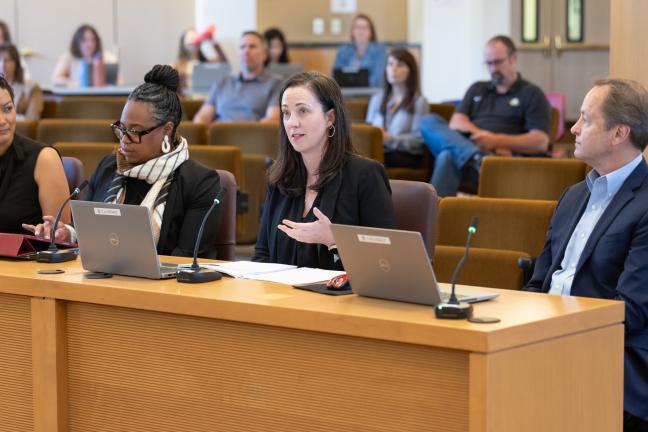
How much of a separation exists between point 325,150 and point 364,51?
8425mm

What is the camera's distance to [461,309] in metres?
2.15

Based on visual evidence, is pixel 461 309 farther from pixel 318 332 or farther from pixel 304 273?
pixel 304 273

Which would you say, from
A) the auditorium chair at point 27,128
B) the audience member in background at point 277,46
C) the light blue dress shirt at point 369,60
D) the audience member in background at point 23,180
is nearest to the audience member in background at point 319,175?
the audience member in background at point 23,180

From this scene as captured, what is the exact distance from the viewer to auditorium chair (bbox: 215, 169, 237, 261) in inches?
144

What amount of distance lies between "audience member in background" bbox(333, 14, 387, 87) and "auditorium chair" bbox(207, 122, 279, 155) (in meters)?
4.97

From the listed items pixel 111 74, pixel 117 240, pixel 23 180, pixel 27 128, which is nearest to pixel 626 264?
pixel 117 240

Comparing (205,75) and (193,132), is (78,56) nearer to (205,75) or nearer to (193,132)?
(205,75)

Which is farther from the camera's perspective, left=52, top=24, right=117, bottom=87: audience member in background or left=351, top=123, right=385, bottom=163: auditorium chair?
left=52, top=24, right=117, bottom=87: audience member in background

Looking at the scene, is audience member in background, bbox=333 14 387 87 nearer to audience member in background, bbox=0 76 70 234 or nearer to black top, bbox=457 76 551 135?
black top, bbox=457 76 551 135

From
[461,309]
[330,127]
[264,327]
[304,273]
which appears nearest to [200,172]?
[330,127]

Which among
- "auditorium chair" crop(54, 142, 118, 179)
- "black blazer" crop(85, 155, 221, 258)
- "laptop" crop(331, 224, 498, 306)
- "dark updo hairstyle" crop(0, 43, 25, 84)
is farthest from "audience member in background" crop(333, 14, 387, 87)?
"laptop" crop(331, 224, 498, 306)

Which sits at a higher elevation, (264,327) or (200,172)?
(200,172)

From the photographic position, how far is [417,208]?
3.41 m

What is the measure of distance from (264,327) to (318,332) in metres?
0.14
